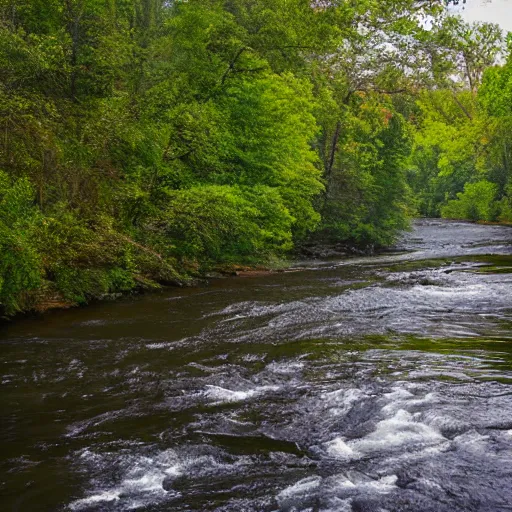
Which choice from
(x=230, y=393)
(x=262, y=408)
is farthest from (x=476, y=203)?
(x=262, y=408)

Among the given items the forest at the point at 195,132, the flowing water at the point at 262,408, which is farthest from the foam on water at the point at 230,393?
the forest at the point at 195,132

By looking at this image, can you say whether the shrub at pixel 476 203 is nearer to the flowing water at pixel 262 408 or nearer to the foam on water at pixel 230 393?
the flowing water at pixel 262 408

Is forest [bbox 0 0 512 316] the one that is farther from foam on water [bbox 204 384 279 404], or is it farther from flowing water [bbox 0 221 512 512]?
foam on water [bbox 204 384 279 404]

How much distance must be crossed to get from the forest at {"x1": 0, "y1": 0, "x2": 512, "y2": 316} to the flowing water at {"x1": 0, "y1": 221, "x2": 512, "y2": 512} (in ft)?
7.12

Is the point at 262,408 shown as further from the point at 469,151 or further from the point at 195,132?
the point at 469,151

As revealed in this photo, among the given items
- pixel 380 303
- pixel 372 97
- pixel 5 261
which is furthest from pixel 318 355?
pixel 372 97

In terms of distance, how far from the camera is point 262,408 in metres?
6.42

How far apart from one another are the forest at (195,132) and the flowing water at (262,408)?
2.17 m

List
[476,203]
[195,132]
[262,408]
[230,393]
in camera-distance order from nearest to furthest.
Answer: [262,408] → [230,393] → [195,132] → [476,203]

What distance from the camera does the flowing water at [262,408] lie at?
4.61 m

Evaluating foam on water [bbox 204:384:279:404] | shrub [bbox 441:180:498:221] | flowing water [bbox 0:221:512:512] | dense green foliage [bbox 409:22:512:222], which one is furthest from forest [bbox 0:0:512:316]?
shrub [bbox 441:180:498:221]

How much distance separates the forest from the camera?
12930 millimetres

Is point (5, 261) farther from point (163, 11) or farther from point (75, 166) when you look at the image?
point (163, 11)

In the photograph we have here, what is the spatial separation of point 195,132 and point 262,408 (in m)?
12.2
